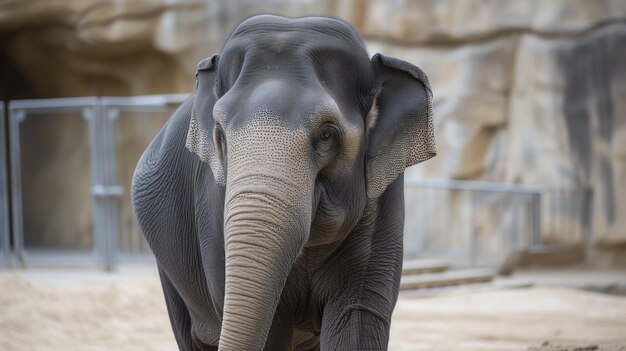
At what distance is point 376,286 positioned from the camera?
173 inches

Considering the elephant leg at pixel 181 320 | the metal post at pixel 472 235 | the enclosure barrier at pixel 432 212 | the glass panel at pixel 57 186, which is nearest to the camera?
the elephant leg at pixel 181 320

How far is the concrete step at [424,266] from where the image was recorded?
12.6 meters

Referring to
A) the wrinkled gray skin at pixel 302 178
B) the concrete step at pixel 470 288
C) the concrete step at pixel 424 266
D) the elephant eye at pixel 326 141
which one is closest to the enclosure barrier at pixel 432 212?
the concrete step at pixel 424 266

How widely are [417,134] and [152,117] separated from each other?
13.5 m

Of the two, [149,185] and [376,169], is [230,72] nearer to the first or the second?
[376,169]

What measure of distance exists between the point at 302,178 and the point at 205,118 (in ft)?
2.14

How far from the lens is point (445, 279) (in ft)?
40.3

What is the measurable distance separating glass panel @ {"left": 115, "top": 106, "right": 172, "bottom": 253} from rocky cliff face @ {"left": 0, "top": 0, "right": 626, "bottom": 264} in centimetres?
99

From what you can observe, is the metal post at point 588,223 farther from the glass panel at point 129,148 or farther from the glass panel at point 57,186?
the glass panel at point 57,186

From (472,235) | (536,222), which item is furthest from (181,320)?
(472,235)

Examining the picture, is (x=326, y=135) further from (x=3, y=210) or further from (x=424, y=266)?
(x=3, y=210)

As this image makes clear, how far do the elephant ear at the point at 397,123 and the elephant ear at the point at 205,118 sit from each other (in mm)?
564

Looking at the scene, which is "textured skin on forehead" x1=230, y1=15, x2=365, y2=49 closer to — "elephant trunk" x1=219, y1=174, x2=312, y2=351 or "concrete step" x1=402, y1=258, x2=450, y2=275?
"elephant trunk" x1=219, y1=174, x2=312, y2=351

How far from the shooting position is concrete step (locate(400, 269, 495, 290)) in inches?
472
